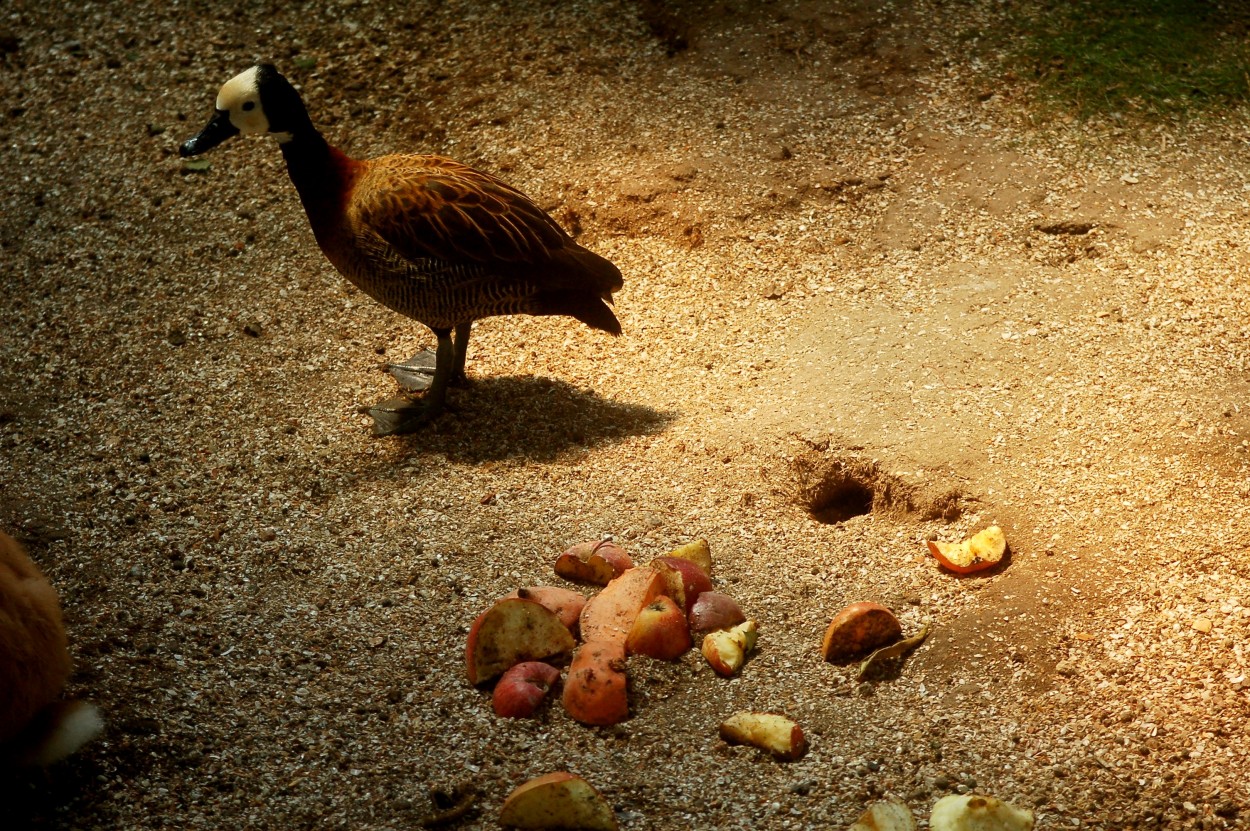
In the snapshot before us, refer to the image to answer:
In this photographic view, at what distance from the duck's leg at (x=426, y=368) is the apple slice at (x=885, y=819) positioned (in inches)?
86.6

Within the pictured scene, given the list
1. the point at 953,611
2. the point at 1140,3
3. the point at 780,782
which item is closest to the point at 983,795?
the point at 780,782

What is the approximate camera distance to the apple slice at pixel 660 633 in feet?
9.46

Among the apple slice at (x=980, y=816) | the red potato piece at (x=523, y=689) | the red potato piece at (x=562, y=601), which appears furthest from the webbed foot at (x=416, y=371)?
the apple slice at (x=980, y=816)

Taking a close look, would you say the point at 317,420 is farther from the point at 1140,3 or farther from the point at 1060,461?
the point at 1140,3

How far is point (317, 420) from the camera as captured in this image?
406 cm

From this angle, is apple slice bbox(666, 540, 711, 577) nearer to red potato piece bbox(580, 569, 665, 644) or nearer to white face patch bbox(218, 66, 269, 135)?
red potato piece bbox(580, 569, 665, 644)

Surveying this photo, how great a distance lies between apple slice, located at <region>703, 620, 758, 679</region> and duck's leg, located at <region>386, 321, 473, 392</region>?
5.23 feet

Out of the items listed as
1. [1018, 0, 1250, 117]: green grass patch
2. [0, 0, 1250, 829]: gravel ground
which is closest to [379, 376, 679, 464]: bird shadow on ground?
[0, 0, 1250, 829]: gravel ground

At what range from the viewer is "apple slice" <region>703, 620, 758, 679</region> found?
2879mm

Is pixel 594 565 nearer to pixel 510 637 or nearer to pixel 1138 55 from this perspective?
pixel 510 637

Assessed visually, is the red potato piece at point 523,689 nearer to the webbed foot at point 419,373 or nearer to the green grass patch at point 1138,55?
the webbed foot at point 419,373

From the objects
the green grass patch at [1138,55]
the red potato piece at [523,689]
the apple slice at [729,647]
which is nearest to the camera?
the red potato piece at [523,689]

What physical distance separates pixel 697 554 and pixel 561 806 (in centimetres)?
93

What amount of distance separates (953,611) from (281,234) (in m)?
3.15
